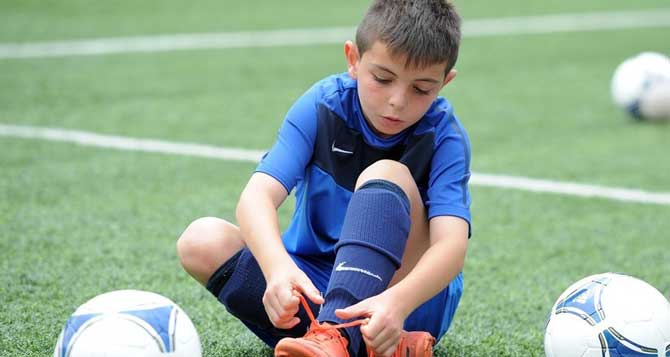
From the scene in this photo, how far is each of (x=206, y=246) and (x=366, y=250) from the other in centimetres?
47

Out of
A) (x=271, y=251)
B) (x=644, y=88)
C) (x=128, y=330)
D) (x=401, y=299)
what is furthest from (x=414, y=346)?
(x=644, y=88)

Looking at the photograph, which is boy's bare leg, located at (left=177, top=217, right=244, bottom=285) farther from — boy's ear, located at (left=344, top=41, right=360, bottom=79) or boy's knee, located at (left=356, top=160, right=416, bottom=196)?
boy's ear, located at (left=344, top=41, right=360, bottom=79)

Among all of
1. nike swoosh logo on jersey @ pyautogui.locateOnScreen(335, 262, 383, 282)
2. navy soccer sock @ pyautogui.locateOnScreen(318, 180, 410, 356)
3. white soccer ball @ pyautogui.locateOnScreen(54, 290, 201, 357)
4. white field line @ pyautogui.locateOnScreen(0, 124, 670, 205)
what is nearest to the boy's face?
navy soccer sock @ pyautogui.locateOnScreen(318, 180, 410, 356)

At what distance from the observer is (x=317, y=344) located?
246 cm

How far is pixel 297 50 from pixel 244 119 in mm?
2415

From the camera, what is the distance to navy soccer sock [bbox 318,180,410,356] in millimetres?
2584

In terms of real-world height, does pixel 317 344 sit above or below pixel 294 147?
below

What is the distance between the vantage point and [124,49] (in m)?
8.20

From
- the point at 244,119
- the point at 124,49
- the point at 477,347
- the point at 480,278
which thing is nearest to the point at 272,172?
the point at 477,347

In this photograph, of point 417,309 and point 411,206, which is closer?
point 411,206

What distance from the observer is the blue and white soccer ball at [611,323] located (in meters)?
2.71

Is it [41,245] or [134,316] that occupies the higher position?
[134,316]

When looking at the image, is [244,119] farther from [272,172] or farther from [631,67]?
[272,172]

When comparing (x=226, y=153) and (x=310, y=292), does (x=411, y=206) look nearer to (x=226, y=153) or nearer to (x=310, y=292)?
(x=310, y=292)
